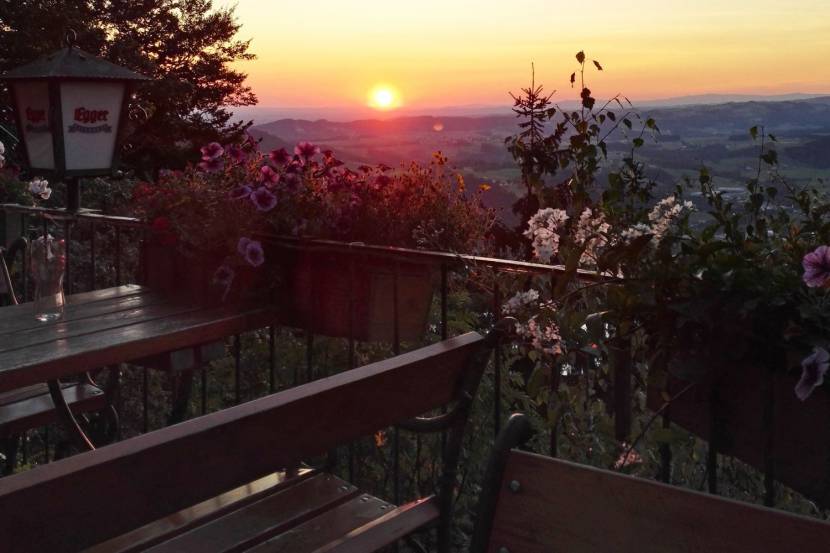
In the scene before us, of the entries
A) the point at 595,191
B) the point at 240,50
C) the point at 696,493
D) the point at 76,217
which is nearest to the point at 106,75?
the point at 76,217

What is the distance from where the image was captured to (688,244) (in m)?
2.05

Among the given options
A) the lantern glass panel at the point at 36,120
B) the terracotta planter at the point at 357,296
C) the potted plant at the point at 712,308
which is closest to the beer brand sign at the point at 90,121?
the lantern glass panel at the point at 36,120

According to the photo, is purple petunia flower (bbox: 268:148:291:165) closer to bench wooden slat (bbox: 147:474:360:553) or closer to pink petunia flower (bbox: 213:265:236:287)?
pink petunia flower (bbox: 213:265:236:287)

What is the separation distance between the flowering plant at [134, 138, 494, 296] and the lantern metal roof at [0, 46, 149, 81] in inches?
32.2

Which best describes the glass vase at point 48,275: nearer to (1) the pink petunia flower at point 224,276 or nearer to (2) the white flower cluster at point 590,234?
(1) the pink petunia flower at point 224,276

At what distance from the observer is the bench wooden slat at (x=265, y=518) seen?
1930 millimetres

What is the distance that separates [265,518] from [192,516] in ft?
0.56

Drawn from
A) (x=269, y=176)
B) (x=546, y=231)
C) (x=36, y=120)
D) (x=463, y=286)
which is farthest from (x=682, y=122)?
(x=546, y=231)

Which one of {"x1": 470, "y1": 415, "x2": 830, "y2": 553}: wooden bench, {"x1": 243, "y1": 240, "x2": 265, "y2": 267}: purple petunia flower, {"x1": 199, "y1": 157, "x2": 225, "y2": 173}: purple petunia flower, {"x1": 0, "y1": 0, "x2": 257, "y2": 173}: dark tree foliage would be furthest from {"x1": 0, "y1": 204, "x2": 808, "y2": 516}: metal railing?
{"x1": 0, "y1": 0, "x2": 257, "y2": 173}: dark tree foliage

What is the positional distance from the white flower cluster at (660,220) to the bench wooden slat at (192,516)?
1.02 m

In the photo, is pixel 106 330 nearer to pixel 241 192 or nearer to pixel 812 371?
pixel 241 192

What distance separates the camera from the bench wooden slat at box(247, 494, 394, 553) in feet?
6.36

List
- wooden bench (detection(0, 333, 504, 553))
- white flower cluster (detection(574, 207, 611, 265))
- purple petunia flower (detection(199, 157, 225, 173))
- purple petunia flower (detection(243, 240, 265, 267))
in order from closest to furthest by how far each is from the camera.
Answer: wooden bench (detection(0, 333, 504, 553)) → white flower cluster (detection(574, 207, 611, 265)) → purple petunia flower (detection(243, 240, 265, 267)) → purple petunia flower (detection(199, 157, 225, 173))

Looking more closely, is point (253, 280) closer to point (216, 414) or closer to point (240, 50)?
point (216, 414)
